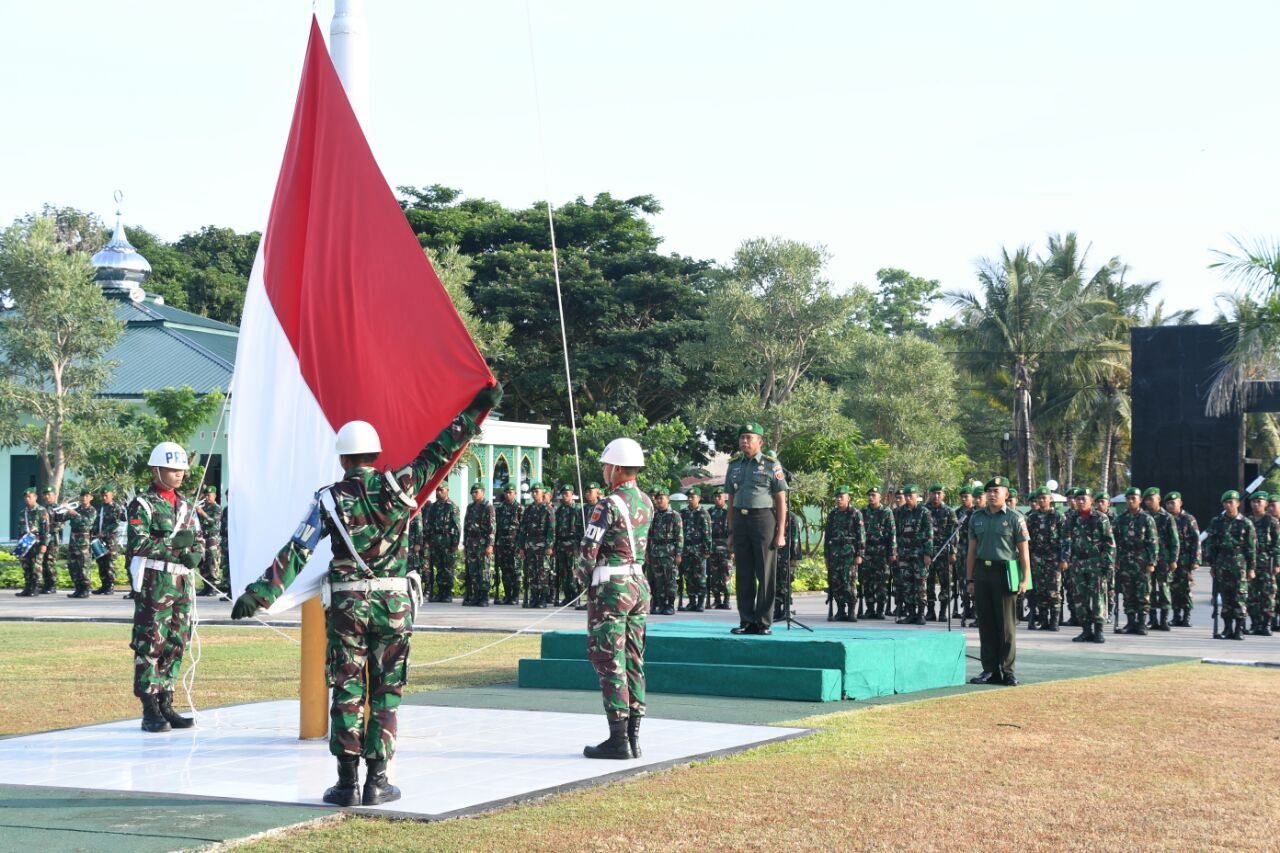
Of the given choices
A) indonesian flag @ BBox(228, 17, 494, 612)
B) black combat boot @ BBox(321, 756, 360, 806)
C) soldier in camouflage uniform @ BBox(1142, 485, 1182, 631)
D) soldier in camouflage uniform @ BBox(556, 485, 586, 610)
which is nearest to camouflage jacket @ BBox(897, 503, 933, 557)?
soldier in camouflage uniform @ BBox(1142, 485, 1182, 631)

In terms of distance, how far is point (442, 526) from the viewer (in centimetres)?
2458

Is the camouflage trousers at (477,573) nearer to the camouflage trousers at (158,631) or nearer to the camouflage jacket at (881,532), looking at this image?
the camouflage jacket at (881,532)

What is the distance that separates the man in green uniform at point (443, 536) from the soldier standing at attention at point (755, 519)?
1284 cm

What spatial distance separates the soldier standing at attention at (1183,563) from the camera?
799 inches

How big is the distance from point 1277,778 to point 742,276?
3441 cm

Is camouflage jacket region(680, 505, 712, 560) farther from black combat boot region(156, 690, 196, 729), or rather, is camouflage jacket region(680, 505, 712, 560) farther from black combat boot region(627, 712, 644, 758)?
black combat boot region(627, 712, 644, 758)

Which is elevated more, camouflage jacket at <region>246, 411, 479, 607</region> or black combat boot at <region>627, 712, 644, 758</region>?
camouflage jacket at <region>246, 411, 479, 607</region>

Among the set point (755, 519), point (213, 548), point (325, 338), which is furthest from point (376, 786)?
point (213, 548)

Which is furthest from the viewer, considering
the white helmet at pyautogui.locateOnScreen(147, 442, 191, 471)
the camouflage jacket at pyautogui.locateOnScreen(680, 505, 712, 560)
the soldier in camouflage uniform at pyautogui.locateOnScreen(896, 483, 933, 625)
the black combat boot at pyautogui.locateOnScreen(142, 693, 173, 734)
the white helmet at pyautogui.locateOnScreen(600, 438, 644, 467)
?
the camouflage jacket at pyautogui.locateOnScreen(680, 505, 712, 560)

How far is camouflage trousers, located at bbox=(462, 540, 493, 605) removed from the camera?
78.1ft

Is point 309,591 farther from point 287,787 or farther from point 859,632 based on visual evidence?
point 859,632

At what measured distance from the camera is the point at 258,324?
8688mm

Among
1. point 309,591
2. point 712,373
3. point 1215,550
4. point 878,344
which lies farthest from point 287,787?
point 878,344

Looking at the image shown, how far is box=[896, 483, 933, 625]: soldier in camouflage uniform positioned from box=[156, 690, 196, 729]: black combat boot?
12548 millimetres
